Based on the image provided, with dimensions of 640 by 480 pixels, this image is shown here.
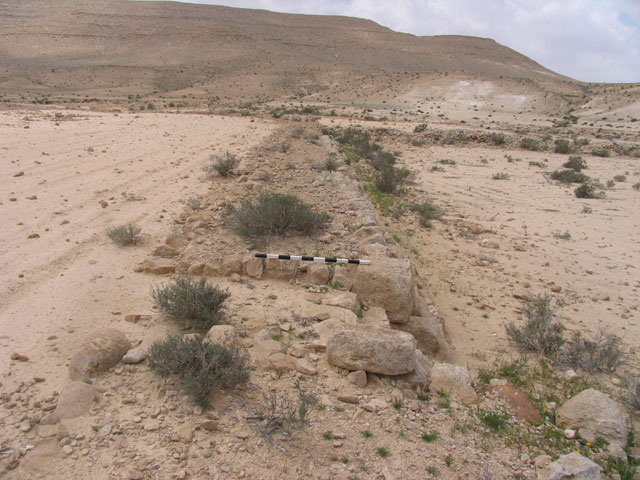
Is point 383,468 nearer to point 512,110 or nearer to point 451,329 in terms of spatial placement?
point 451,329

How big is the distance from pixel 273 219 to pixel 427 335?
2.39 m

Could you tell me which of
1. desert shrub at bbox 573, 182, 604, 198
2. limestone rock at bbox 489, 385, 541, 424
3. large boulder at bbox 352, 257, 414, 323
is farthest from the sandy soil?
desert shrub at bbox 573, 182, 604, 198

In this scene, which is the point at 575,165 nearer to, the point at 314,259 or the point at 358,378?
the point at 314,259

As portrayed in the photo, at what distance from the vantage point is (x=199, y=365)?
9.12 feet

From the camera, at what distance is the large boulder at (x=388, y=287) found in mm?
4289

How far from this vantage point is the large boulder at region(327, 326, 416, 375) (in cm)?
314

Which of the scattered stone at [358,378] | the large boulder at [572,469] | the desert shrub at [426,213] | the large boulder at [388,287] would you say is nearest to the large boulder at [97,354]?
the scattered stone at [358,378]

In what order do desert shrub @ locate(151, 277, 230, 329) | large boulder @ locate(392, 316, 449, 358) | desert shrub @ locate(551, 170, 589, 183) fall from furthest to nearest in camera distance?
desert shrub @ locate(551, 170, 589, 183) < large boulder @ locate(392, 316, 449, 358) < desert shrub @ locate(151, 277, 230, 329)

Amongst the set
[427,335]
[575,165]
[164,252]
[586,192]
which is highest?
[575,165]

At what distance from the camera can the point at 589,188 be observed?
446 inches

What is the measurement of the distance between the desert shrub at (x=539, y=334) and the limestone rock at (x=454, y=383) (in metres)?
1.44

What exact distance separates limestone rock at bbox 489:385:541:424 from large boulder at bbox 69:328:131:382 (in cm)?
308

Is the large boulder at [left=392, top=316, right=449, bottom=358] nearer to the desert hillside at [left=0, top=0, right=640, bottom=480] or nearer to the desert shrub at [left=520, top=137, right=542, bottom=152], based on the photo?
the desert hillside at [left=0, top=0, right=640, bottom=480]

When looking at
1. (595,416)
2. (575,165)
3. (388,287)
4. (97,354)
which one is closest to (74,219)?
(97,354)
